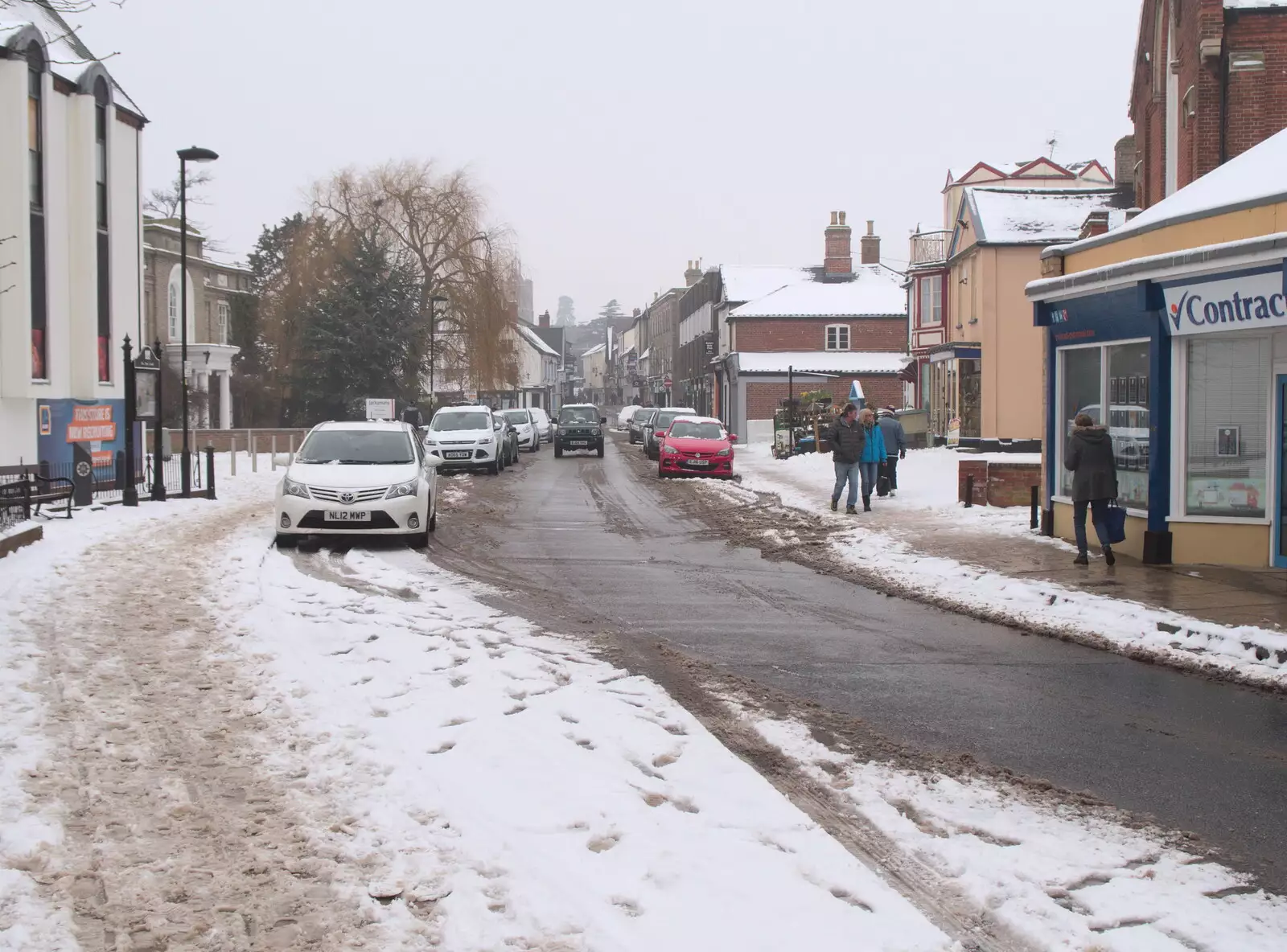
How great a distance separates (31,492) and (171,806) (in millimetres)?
14282

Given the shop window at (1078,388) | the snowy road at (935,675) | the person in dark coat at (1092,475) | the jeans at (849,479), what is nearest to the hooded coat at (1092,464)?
the person in dark coat at (1092,475)

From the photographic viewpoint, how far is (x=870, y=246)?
242 ft

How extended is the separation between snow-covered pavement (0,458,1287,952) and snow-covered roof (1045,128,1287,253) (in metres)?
8.53

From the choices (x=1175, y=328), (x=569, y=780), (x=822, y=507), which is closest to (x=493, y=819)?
(x=569, y=780)

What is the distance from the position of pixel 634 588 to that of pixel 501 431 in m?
22.6

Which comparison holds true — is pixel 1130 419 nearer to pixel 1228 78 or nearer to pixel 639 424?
pixel 1228 78

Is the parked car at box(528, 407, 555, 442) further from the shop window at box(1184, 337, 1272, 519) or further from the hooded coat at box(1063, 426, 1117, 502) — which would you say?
the shop window at box(1184, 337, 1272, 519)

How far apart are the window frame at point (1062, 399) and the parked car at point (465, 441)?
18388mm

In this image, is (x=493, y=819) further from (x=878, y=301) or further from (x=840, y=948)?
(x=878, y=301)

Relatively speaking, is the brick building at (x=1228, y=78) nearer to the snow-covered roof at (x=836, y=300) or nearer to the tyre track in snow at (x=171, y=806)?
the tyre track in snow at (x=171, y=806)

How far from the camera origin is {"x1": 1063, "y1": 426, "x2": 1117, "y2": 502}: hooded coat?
13578 millimetres

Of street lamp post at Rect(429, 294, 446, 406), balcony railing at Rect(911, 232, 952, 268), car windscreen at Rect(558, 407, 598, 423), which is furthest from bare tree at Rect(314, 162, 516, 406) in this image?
balcony railing at Rect(911, 232, 952, 268)

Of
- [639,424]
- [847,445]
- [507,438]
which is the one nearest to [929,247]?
[639,424]

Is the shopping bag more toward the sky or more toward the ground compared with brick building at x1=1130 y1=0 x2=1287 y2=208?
more toward the ground
